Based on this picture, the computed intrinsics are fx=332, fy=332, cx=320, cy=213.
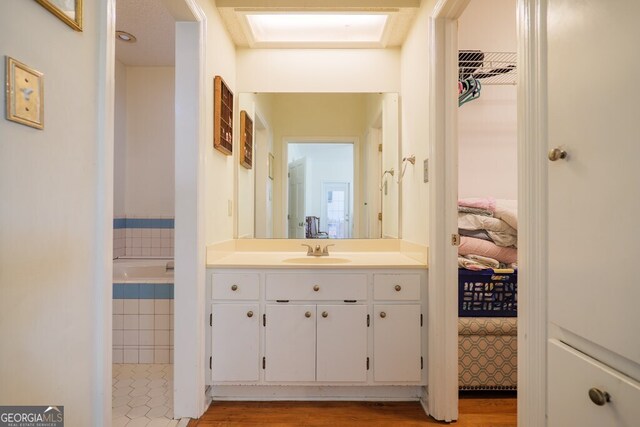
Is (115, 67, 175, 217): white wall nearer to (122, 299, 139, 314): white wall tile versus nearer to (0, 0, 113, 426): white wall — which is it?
(122, 299, 139, 314): white wall tile

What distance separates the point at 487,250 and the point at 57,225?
213 cm

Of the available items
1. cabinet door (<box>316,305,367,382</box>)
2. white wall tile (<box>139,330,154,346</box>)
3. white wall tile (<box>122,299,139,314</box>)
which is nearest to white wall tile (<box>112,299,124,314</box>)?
white wall tile (<box>122,299,139,314</box>)

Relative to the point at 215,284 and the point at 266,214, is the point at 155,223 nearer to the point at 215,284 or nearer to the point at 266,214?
the point at 266,214

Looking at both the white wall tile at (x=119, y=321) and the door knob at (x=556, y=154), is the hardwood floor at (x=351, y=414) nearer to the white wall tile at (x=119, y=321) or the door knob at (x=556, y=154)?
the white wall tile at (x=119, y=321)

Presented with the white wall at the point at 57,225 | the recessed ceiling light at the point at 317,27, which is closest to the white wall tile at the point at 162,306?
the white wall at the point at 57,225

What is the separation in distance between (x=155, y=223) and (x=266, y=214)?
1.39 metres

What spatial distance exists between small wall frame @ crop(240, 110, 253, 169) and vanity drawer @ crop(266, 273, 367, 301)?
0.98 metres

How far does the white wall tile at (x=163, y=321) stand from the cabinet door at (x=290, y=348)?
0.97 metres

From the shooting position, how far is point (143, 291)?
2381 mm

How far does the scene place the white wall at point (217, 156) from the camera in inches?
73.1

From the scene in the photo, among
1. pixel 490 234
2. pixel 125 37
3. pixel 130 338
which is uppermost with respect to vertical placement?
pixel 125 37

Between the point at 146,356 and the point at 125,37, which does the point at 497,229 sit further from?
the point at 125,37

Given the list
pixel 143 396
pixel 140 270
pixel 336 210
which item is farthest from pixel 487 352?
pixel 140 270

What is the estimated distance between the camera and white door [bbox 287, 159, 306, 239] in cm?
246
